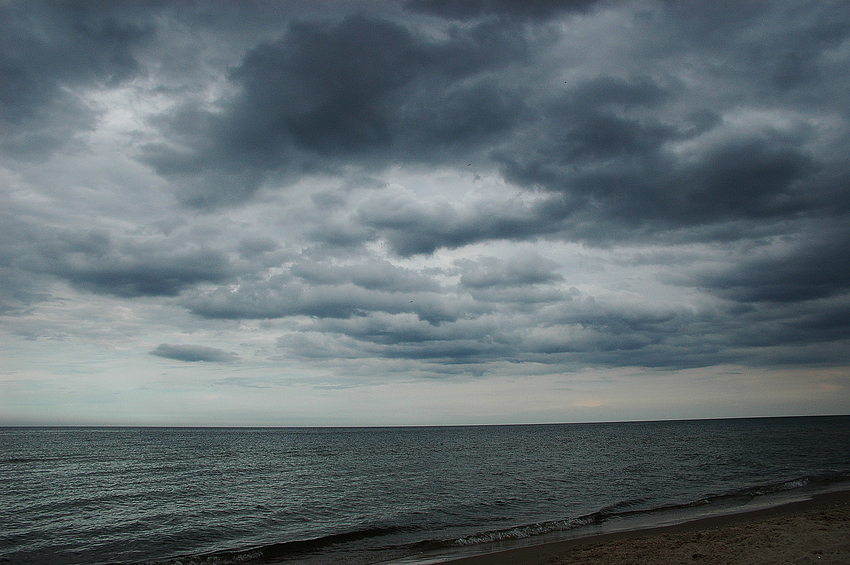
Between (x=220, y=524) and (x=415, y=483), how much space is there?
17766 mm

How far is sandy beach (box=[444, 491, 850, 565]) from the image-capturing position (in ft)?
48.4

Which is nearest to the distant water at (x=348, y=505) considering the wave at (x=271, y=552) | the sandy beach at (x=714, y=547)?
the wave at (x=271, y=552)

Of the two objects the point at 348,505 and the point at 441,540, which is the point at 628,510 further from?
the point at 348,505

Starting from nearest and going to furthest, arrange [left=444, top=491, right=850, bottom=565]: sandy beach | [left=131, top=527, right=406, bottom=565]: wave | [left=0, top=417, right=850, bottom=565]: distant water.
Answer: [left=444, top=491, right=850, bottom=565]: sandy beach → [left=131, top=527, right=406, bottom=565]: wave → [left=0, top=417, right=850, bottom=565]: distant water

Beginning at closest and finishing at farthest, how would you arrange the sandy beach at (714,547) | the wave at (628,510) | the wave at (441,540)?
the sandy beach at (714,547) < the wave at (441,540) < the wave at (628,510)

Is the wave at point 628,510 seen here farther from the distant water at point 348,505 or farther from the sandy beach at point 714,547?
the sandy beach at point 714,547

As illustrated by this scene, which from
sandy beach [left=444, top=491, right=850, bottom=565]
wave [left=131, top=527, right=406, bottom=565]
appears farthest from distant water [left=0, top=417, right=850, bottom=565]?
sandy beach [left=444, top=491, right=850, bottom=565]

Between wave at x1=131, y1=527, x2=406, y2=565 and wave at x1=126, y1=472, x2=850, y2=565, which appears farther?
wave at x1=126, y1=472, x2=850, y2=565

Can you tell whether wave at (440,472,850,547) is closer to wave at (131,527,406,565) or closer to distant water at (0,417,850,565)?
distant water at (0,417,850,565)

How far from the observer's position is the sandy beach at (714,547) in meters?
14.8

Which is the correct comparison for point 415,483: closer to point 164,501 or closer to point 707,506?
point 164,501

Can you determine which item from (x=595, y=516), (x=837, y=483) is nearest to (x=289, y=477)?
(x=595, y=516)

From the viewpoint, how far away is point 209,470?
51.5m

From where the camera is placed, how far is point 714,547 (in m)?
16.4
